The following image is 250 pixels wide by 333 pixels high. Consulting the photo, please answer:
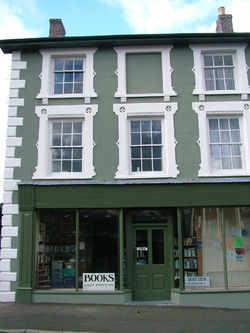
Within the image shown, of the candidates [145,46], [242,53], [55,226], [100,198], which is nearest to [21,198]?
[55,226]

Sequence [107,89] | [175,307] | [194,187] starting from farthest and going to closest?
[107,89] → [194,187] → [175,307]

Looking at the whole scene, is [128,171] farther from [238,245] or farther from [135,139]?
[238,245]

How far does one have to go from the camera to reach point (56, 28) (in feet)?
48.7

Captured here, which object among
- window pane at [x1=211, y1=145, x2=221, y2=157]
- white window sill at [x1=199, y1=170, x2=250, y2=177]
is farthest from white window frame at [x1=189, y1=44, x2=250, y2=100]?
white window sill at [x1=199, y1=170, x2=250, y2=177]

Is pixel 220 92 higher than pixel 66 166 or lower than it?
higher

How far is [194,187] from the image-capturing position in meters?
12.5

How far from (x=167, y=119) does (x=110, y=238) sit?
4294 millimetres

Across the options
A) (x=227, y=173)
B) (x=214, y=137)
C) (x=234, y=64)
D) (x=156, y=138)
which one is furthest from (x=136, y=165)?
(x=234, y=64)

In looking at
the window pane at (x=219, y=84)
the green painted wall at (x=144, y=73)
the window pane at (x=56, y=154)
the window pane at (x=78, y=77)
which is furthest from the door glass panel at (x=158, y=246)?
the window pane at (x=78, y=77)

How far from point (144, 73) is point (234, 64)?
314 centimetres

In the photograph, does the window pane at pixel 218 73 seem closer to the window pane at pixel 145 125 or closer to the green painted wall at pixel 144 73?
the green painted wall at pixel 144 73

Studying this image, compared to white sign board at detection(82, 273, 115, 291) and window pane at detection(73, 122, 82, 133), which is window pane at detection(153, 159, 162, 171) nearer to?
window pane at detection(73, 122, 82, 133)

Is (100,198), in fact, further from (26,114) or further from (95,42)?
(95,42)

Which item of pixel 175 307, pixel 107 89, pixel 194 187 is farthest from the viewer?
pixel 107 89
